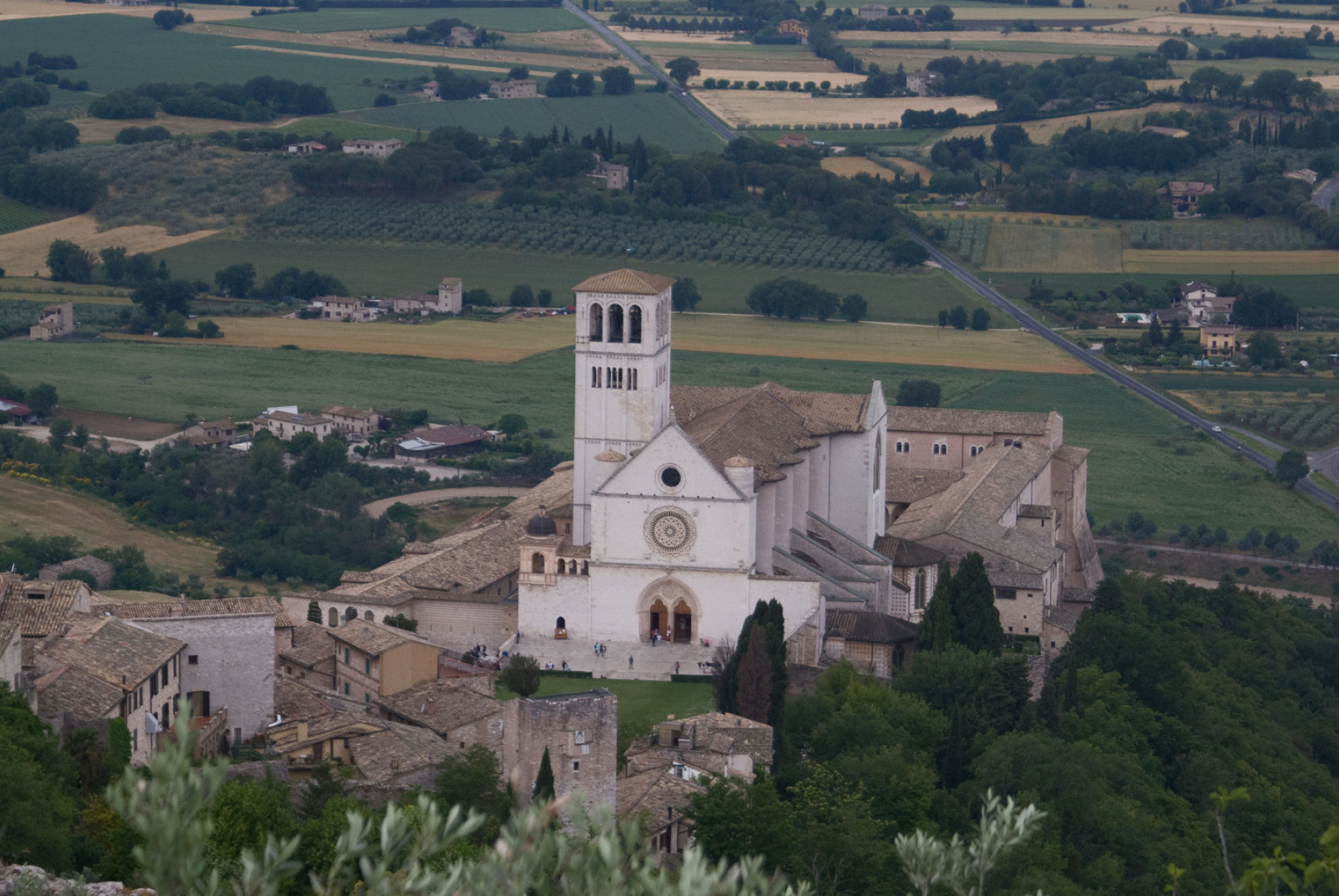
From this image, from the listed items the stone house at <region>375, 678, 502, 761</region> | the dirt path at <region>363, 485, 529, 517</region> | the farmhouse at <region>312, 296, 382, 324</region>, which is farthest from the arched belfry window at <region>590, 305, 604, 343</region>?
the farmhouse at <region>312, 296, 382, 324</region>

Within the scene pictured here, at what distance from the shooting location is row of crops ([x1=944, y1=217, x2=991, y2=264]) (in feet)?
568

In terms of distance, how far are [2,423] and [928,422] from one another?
57.2 meters

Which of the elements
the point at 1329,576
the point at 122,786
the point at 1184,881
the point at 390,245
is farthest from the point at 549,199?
the point at 122,786

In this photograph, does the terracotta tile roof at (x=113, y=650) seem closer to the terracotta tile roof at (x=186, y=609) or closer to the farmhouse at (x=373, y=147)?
the terracotta tile roof at (x=186, y=609)

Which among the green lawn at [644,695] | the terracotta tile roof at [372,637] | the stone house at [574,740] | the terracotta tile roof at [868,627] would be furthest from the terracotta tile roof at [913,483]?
the stone house at [574,740]

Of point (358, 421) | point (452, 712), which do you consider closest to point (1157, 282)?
point (358, 421)

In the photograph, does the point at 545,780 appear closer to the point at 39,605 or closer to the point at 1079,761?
the point at 39,605

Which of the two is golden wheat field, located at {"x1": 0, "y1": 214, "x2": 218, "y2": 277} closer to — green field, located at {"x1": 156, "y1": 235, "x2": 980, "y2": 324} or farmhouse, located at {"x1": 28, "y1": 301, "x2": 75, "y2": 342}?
green field, located at {"x1": 156, "y1": 235, "x2": 980, "y2": 324}

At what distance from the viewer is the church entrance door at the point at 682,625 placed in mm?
73500

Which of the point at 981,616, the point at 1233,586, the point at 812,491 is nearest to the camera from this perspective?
the point at 981,616

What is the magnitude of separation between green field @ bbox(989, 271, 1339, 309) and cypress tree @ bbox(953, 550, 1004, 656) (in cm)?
9220

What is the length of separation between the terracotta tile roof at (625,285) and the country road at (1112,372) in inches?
2234

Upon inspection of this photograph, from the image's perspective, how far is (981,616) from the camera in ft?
244

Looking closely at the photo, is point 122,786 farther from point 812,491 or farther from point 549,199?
point 549,199
